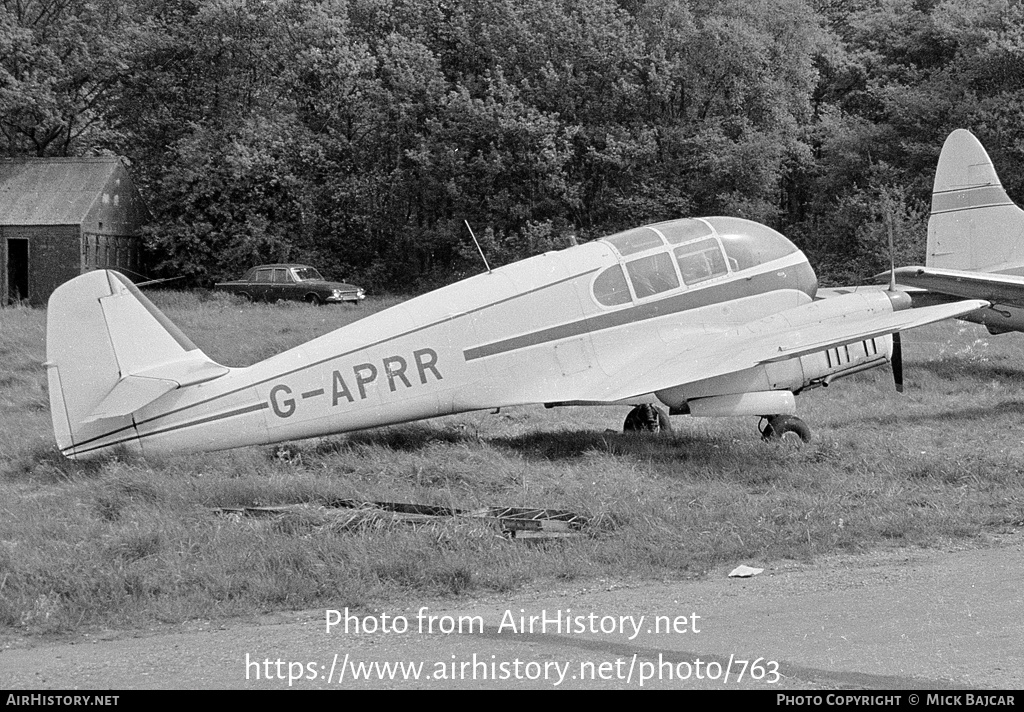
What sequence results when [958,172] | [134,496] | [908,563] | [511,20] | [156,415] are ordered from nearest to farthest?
[908,563] → [134,496] → [156,415] → [958,172] → [511,20]

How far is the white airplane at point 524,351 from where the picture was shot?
10102mm

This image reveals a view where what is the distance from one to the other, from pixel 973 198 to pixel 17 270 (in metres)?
31.1

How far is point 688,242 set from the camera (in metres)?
11.9

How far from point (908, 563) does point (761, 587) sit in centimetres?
127

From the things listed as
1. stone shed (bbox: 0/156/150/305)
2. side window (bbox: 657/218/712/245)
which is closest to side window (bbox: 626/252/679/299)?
side window (bbox: 657/218/712/245)

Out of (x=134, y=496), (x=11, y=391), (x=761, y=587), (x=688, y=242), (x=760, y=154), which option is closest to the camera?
(x=761, y=587)

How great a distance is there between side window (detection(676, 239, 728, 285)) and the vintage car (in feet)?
66.4

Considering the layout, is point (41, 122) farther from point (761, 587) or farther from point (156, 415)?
point (761, 587)

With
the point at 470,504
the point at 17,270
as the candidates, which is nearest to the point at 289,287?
the point at 17,270

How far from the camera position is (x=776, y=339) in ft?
37.4

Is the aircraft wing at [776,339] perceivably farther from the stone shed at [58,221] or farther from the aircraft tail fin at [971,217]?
the stone shed at [58,221]

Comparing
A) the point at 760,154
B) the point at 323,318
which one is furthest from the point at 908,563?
the point at 760,154

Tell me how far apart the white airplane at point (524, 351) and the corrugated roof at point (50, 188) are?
87.2ft

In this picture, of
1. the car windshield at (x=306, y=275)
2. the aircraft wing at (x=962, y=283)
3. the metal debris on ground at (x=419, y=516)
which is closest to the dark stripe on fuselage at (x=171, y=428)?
the metal debris on ground at (x=419, y=516)
